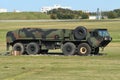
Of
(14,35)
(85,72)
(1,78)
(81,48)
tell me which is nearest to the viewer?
(1,78)

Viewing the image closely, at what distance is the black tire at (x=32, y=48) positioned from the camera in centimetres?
3219

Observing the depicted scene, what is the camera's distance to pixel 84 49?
30797 millimetres

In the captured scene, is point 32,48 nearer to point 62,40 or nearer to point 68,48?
point 62,40

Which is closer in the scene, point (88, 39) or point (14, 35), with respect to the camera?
point (88, 39)

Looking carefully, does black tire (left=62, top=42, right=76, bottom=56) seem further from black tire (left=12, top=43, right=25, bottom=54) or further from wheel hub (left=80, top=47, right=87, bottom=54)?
black tire (left=12, top=43, right=25, bottom=54)

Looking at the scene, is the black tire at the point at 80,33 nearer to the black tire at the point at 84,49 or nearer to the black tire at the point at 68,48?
the black tire at the point at 84,49

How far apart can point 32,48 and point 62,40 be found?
2403mm

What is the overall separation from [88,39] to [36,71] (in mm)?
11877

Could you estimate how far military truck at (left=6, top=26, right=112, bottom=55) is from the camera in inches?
1212

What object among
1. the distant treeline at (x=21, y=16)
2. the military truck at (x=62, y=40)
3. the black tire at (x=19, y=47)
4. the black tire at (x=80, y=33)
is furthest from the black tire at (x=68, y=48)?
the distant treeline at (x=21, y=16)

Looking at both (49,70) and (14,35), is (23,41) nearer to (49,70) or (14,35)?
(14,35)

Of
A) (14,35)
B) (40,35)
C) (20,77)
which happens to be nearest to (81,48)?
(40,35)

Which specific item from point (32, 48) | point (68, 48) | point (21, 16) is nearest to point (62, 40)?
point (68, 48)

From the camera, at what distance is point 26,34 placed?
3269 cm
